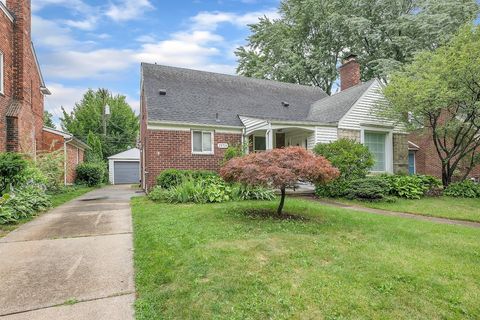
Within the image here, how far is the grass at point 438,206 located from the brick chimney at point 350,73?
8.86m

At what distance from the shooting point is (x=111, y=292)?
3.18 metres

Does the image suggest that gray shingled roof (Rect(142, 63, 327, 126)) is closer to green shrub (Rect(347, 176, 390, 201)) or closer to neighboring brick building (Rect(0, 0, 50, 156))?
neighboring brick building (Rect(0, 0, 50, 156))

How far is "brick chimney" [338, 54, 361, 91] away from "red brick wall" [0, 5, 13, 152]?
16.7m

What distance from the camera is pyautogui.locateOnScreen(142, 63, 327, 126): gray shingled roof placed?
13.2m

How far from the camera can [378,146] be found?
1466 cm

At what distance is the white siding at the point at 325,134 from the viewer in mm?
13000

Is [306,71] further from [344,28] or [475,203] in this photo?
[475,203]

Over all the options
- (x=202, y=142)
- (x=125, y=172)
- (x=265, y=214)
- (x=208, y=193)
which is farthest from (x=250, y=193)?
(x=125, y=172)

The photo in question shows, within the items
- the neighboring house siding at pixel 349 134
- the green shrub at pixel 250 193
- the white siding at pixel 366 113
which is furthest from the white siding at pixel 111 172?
the white siding at pixel 366 113

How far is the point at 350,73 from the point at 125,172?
2104 centimetres

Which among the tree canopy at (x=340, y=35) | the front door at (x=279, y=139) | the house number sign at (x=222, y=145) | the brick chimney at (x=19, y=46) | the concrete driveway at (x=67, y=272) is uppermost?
the tree canopy at (x=340, y=35)

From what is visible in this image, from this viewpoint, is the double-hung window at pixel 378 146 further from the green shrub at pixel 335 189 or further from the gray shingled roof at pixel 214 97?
the green shrub at pixel 335 189

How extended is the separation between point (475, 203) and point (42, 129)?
799 inches

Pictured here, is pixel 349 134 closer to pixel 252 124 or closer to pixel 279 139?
pixel 279 139
